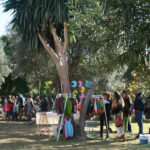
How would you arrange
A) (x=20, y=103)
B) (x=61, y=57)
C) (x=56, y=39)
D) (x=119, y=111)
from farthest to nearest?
1. (x=20, y=103)
2. (x=56, y=39)
3. (x=61, y=57)
4. (x=119, y=111)

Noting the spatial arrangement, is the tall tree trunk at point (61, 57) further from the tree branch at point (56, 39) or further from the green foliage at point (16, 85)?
the green foliage at point (16, 85)

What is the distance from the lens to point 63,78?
32.4 feet

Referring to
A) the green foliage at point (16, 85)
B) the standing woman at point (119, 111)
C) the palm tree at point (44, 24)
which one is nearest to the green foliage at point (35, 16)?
the palm tree at point (44, 24)

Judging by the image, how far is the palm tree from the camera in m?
10.2

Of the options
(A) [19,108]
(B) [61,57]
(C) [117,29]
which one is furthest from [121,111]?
(A) [19,108]

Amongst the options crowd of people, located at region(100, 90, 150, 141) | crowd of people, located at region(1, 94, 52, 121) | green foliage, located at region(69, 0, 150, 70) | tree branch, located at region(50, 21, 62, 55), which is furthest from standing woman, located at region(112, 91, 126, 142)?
crowd of people, located at region(1, 94, 52, 121)

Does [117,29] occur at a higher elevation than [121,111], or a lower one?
higher

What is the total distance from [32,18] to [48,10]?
938 mm

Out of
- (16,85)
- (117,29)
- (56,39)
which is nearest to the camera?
(117,29)

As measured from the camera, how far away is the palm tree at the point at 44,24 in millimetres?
10203

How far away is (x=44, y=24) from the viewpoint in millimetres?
10742

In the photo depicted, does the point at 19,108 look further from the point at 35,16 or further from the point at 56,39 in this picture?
the point at 35,16

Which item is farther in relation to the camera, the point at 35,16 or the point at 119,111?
the point at 35,16

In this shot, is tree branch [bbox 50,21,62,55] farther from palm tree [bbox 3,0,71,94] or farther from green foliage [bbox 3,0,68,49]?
green foliage [bbox 3,0,68,49]
